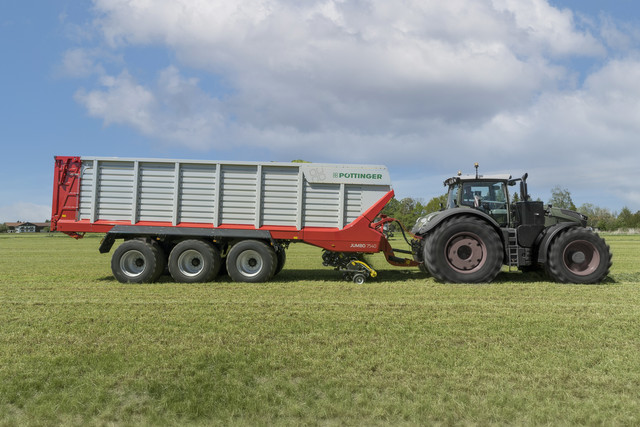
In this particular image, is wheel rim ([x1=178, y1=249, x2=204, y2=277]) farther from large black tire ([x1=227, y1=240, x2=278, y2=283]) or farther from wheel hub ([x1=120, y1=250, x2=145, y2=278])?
wheel hub ([x1=120, y1=250, x2=145, y2=278])

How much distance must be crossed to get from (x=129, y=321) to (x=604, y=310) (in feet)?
22.3

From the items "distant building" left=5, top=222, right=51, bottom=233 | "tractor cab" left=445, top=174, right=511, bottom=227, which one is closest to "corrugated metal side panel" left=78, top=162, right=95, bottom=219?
"tractor cab" left=445, top=174, right=511, bottom=227

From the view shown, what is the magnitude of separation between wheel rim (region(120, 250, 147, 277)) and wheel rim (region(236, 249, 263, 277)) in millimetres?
2098

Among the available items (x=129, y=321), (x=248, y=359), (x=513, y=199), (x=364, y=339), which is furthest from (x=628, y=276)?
(x=129, y=321)

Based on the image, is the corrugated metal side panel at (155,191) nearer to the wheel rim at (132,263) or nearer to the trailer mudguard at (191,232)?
the trailer mudguard at (191,232)

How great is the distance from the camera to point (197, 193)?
9984 mm

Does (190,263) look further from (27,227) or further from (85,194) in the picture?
(27,227)

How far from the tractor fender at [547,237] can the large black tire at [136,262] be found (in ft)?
27.1

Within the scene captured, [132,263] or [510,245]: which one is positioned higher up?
[510,245]

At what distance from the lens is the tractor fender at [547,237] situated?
9.61 m

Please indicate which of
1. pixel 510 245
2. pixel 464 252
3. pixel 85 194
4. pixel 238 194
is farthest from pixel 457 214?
pixel 85 194

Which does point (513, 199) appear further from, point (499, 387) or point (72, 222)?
point (72, 222)

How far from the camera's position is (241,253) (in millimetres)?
9773

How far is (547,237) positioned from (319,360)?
7329mm
